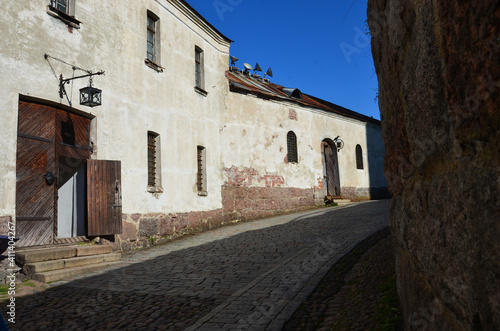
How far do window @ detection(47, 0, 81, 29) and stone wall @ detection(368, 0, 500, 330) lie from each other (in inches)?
296

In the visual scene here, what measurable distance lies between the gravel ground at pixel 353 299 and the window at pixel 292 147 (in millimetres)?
11123

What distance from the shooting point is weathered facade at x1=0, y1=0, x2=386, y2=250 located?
7.54 meters

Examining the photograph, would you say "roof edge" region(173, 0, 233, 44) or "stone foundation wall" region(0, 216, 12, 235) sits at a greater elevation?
"roof edge" region(173, 0, 233, 44)

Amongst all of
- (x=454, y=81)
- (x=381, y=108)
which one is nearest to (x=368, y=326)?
(x=381, y=108)

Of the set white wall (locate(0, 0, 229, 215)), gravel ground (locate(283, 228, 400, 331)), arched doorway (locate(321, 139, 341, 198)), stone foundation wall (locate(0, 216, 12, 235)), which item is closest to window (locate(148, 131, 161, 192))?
white wall (locate(0, 0, 229, 215))

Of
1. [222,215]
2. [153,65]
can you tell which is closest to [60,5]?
[153,65]

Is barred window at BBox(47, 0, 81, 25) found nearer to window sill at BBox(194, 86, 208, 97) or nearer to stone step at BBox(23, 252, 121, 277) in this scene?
window sill at BBox(194, 86, 208, 97)

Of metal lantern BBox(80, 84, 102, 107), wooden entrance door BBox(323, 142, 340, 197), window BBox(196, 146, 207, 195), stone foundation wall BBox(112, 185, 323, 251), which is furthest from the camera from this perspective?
wooden entrance door BBox(323, 142, 340, 197)

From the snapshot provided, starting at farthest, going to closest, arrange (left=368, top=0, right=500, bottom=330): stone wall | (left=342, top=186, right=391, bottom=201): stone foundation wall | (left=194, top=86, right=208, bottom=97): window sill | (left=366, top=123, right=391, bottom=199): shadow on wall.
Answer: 1. (left=366, top=123, right=391, bottom=199): shadow on wall
2. (left=342, top=186, right=391, bottom=201): stone foundation wall
3. (left=194, top=86, right=208, bottom=97): window sill
4. (left=368, top=0, right=500, bottom=330): stone wall

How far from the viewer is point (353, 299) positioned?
4316 mm

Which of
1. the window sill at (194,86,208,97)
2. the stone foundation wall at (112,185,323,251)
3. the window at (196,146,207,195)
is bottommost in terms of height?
the stone foundation wall at (112,185,323,251)

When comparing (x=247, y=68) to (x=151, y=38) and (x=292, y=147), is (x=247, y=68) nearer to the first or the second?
(x=292, y=147)

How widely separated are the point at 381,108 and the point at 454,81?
5.13 feet

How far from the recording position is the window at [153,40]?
11.1m
